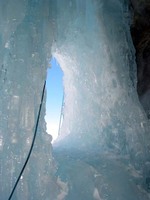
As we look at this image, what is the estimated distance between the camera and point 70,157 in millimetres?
3342

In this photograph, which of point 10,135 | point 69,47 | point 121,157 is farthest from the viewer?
point 69,47

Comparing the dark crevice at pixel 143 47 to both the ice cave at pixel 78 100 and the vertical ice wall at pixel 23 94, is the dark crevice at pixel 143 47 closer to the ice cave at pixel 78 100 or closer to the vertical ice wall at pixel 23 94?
the ice cave at pixel 78 100

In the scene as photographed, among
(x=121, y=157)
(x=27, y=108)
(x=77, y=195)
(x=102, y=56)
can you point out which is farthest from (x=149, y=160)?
(x=27, y=108)

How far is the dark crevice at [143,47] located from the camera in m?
4.63

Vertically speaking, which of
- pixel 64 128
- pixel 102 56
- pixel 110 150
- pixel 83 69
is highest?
pixel 102 56

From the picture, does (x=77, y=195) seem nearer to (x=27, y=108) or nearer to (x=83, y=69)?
(x=27, y=108)

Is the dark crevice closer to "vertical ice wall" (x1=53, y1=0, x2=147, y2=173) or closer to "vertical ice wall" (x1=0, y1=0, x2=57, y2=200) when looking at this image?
"vertical ice wall" (x1=53, y1=0, x2=147, y2=173)

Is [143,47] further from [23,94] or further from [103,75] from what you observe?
[23,94]

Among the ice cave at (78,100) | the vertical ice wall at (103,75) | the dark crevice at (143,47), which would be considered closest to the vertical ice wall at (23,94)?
the ice cave at (78,100)

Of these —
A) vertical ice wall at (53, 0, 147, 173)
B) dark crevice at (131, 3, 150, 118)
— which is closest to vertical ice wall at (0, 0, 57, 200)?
vertical ice wall at (53, 0, 147, 173)

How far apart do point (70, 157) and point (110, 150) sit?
68cm

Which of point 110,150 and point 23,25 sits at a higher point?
point 23,25

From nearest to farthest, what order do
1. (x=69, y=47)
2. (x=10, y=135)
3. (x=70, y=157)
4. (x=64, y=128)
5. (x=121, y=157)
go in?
(x=10, y=135) < (x=70, y=157) < (x=121, y=157) < (x=69, y=47) < (x=64, y=128)

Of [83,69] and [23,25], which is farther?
[83,69]
